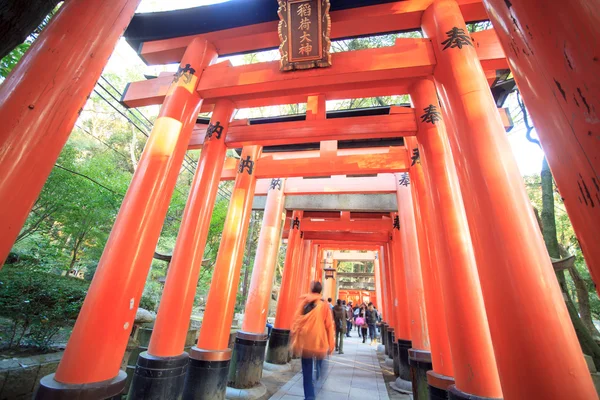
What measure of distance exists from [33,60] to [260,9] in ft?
10.9

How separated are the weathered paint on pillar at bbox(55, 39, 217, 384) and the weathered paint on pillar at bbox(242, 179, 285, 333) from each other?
3.63 meters

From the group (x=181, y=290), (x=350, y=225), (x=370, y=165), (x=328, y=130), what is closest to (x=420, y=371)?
(x=370, y=165)

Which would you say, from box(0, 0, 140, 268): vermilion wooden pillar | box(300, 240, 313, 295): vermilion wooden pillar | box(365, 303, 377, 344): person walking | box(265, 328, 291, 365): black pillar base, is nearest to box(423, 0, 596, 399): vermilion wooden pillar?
box(0, 0, 140, 268): vermilion wooden pillar

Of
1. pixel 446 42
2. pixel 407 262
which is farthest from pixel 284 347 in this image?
pixel 446 42

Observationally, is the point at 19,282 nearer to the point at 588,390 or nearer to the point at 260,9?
the point at 260,9

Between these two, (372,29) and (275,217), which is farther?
(275,217)

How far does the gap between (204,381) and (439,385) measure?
3.11 meters

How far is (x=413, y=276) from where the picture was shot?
6098 millimetres

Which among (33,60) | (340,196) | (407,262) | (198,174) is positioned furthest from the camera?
(340,196)

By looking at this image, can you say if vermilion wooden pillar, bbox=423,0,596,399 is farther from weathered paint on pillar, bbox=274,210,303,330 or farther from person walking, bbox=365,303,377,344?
person walking, bbox=365,303,377,344

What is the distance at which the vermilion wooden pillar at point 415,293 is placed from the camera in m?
4.49

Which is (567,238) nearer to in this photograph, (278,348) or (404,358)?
(404,358)

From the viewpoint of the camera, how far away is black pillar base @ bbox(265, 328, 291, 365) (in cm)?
742

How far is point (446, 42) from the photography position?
3.11 metres
